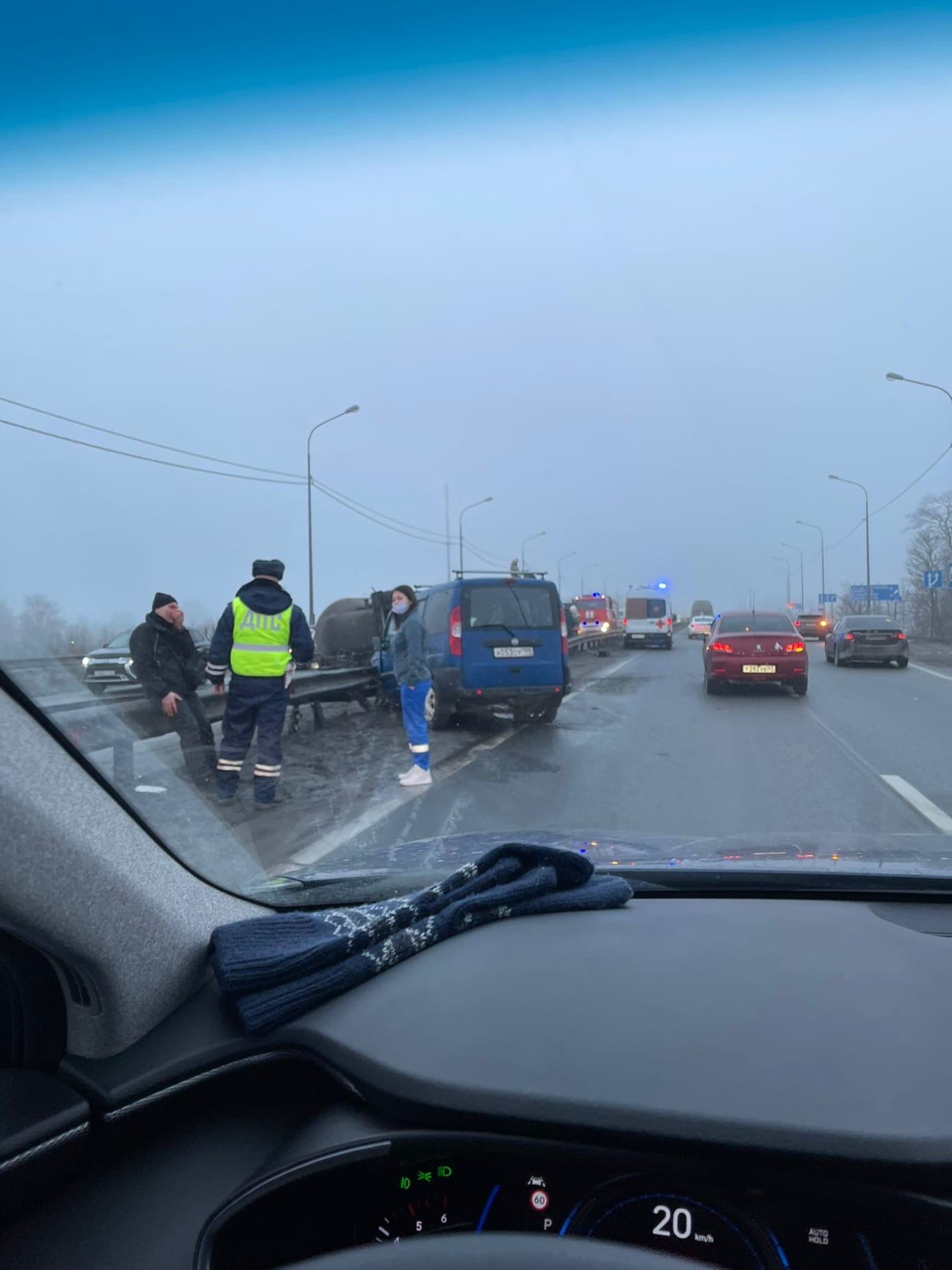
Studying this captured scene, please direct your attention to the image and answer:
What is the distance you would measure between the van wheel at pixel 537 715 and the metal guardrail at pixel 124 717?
11.1ft

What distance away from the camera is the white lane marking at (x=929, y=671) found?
2273 cm

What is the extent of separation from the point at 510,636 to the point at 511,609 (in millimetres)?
446

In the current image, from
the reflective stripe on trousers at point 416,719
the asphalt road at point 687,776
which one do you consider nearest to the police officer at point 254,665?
the asphalt road at point 687,776

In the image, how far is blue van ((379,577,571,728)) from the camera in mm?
13367

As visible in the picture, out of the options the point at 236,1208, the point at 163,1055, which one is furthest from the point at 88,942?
the point at 236,1208

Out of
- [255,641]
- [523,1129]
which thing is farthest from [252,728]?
[523,1129]

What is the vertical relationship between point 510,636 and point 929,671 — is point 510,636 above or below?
above

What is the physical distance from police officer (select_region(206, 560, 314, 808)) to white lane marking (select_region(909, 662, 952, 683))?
17406 mm

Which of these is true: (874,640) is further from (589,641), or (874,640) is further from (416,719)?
(416,719)

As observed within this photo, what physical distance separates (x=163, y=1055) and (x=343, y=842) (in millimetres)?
4917

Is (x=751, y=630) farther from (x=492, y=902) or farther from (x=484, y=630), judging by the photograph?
(x=492, y=902)

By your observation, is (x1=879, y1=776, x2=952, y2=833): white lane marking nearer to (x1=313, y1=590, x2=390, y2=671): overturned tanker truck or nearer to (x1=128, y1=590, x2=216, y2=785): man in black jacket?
(x1=128, y1=590, x2=216, y2=785): man in black jacket

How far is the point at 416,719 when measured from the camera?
9938 mm

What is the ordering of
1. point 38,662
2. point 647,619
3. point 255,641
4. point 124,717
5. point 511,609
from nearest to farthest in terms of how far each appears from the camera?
1. point 38,662
2. point 124,717
3. point 255,641
4. point 511,609
5. point 647,619
